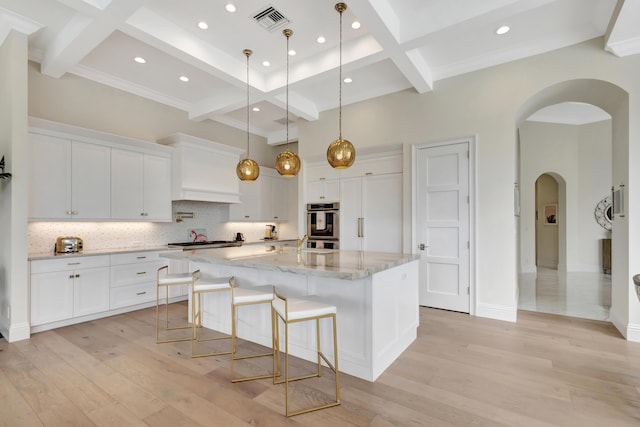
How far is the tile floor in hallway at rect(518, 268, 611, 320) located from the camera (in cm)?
417

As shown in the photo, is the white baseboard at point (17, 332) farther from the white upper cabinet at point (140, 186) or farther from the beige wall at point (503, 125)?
the beige wall at point (503, 125)

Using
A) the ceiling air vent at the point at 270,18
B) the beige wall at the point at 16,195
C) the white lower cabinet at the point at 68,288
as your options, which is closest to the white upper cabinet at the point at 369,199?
the ceiling air vent at the point at 270,18

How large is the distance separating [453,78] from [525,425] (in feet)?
12.6

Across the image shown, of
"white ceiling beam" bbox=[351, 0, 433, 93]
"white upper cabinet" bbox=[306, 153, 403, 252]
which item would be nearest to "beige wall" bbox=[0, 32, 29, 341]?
"white ceiling beam" bbox=[351, 0, 433, 93]

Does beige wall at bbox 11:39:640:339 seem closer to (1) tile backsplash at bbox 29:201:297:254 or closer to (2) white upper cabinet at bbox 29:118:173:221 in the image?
(2) white upper cabinet at bbox 29:118:173:221

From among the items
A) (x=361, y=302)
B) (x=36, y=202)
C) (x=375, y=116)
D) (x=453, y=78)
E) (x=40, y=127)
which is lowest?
(x=361, y=302)

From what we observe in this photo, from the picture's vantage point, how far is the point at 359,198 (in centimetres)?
516

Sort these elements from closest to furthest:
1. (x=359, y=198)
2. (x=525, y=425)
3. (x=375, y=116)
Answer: (x=525, y=425) → (x=375, y=116) → (x=359, y=198)

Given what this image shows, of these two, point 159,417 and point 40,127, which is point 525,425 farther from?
point 40,127

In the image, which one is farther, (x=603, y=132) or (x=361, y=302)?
(x=603, y=132)

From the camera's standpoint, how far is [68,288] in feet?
11.8

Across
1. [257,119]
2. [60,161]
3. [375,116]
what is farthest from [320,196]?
[60,161]

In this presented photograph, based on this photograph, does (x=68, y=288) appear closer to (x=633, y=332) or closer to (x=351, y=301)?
(x=351, y=301)

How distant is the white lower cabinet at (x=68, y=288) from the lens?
3.37 metres
